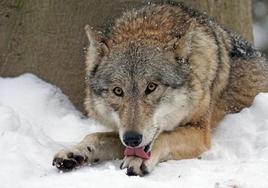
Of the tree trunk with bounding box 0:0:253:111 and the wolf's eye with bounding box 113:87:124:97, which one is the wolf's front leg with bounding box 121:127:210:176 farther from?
the tree trunk with bounding box 0:0:253:111

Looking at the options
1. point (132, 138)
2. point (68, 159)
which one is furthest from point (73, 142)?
point (132, 138)

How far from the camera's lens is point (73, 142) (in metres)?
6.93

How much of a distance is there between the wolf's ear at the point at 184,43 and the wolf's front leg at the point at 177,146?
2.46ft

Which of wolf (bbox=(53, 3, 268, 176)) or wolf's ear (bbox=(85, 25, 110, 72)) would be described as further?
wolf's ear (bbox=(85, 25, 110, 72))

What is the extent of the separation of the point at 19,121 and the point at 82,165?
974mm

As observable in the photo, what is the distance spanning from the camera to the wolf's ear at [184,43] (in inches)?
254

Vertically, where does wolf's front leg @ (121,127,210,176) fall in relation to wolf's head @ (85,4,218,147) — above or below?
below

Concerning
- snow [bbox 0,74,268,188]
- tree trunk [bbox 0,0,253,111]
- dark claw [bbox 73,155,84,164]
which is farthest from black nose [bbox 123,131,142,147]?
tree trunk [bbox 0,0,253,111]

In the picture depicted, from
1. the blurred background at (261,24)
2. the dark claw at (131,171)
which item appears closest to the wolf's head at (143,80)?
the dark claw at (131,171)

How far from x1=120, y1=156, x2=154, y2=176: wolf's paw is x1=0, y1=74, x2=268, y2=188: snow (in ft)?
0.30

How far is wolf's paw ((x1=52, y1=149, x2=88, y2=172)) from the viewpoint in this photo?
581 centimetres

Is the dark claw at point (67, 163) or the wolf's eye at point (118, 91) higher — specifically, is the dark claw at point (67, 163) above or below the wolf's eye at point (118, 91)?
below

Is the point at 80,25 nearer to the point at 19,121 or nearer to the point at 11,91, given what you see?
the point at 11,91

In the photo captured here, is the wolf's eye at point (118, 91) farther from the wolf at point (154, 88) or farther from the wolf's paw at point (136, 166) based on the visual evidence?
the wolf's paw at point (136, 166)
